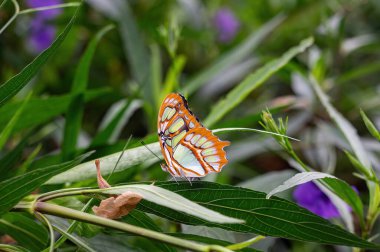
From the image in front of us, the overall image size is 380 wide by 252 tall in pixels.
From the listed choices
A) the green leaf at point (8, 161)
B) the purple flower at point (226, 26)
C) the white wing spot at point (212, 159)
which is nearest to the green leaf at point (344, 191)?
the white wing spot at point (212, 159)

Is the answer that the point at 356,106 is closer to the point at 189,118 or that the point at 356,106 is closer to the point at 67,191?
the point at 189,118

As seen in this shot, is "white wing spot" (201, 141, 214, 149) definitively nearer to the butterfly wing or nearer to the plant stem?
the butterfly wing

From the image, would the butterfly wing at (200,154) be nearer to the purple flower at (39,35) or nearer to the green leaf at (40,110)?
the green leaf at (40,110)

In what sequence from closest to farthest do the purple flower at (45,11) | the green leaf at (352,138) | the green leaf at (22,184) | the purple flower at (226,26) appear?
the green leaf at (22,184), the green leaf at (352,138), the purple flower at (45,11), the purple flower at (226,26)

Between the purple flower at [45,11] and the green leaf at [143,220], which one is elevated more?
the purple flower at [45,11]

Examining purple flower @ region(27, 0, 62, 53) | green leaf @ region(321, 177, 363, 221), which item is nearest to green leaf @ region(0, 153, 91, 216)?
green leaf @ region(321, 177, 363, 221)

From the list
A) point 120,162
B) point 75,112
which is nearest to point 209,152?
point 120,162

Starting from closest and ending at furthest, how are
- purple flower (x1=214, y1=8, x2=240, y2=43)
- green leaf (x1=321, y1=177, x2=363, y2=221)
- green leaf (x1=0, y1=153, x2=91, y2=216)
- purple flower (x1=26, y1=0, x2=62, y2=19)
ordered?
green leaf (x1=0, y1=153, x2=91, y2=216)
green leaf (x1=321, y1=177, x2=363, y2=221)
purple flower (x1=26, y1=0, x2=62, y2=19)
purple flower (x1=214, y1=8, x2=240, y2=43)
